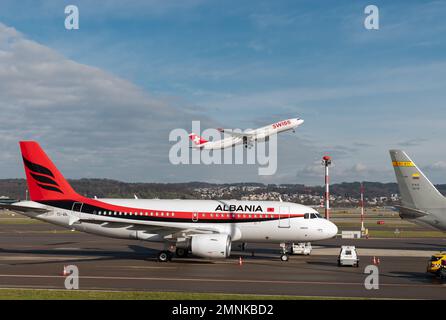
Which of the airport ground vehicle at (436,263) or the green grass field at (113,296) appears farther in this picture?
the airport ground vehicle at (436,263)

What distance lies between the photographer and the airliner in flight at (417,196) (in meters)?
36.5

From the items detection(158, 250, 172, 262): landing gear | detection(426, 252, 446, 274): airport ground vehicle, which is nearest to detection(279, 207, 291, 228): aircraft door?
detection(158, 250, 172, 262): landing gear

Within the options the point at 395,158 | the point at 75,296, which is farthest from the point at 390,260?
the point at 75,296

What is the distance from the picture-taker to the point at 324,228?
3678 cm

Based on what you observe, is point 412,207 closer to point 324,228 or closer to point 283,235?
point 324,228

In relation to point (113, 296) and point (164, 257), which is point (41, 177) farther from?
point (113, 296)

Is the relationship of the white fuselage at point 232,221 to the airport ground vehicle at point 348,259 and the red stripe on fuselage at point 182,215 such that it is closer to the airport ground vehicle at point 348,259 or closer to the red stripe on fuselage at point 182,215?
the red stripe on fuselage at point 182,215

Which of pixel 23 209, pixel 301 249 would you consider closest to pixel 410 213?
pixel 301 249

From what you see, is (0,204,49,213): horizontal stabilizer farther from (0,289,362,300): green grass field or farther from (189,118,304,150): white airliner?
(189,118,304,150): white airliner

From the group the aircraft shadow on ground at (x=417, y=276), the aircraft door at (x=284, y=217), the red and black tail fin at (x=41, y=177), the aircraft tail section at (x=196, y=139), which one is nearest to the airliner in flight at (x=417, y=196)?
the aircraft shadow on ground at (x=417, y=276)

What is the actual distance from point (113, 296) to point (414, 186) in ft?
80.8

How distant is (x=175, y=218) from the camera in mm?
37531

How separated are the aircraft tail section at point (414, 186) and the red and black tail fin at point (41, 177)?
2510 cm

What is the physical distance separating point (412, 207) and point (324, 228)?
6851mm
